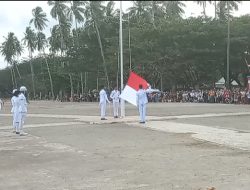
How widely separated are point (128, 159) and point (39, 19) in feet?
298

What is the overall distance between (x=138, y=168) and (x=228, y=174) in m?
1.96

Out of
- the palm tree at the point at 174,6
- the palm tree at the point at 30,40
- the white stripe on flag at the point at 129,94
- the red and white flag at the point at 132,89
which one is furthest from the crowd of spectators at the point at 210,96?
the palm tree at the point at 30,40

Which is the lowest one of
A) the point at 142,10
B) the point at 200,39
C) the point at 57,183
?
the point at 57,183

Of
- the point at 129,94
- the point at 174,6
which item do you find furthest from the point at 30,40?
the point at 129,94

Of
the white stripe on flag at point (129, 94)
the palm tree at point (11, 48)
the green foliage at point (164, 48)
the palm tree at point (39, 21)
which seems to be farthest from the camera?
the palm tree at point (11, 48)

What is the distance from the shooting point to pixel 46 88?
343 feet

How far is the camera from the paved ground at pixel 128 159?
9102mm

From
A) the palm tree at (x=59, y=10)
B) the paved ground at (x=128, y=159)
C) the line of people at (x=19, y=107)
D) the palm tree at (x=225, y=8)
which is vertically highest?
the palm tree at (x=59, y=10)

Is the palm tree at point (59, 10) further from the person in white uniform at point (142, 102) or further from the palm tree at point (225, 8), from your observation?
the person in white uniform at point (142, 102)

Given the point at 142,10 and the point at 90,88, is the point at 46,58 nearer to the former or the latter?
the point at 90,88

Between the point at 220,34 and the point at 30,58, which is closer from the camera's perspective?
the point at 220,34

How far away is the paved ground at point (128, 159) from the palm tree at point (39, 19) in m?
80.6

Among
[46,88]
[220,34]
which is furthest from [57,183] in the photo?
[46,88]

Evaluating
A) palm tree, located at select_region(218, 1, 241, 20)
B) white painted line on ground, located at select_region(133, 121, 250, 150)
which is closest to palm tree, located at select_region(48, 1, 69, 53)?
palm tree, located at select_region(218, 1, 241, 20)
